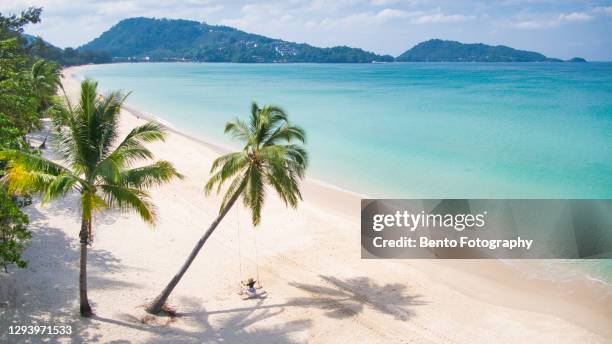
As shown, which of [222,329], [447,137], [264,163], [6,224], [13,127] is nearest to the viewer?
[6,224]

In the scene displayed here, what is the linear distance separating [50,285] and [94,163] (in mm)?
4929

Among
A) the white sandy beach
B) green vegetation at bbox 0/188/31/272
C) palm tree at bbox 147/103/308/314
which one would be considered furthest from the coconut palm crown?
green vegetation at bbox 0/188/31/272

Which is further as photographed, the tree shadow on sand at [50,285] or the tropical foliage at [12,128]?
the tree shadow on sand at [50,285]

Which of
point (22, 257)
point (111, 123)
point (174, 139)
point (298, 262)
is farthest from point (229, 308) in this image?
point (174, 139)

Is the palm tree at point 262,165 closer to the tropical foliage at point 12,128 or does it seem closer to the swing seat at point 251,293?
the swing seat at point 251,293

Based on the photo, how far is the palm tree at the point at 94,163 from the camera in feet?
29.5

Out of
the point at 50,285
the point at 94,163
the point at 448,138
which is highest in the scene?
the point at 94,163

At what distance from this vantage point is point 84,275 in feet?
35.8

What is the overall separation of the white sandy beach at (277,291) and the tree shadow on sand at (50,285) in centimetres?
4

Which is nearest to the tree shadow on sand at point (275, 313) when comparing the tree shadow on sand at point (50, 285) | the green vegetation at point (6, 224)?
the tree shadow on sand at point (50, 285)

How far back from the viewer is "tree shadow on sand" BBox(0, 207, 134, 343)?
35.8 feet

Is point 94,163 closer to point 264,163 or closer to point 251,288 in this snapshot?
point 264,163

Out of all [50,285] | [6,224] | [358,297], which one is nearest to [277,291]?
[358,297]

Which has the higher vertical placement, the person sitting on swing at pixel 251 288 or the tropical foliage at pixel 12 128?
the tropical foliage at pixel 12 128
